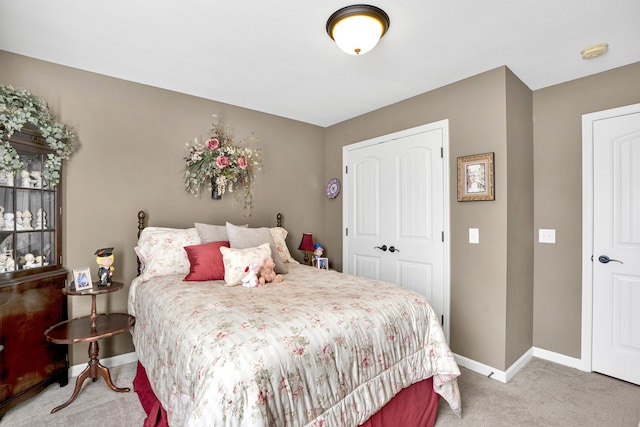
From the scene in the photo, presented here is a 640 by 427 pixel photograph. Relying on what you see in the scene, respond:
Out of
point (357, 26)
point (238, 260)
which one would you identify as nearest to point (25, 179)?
point (238, 260)

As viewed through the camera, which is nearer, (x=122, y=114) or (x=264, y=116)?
(x=122, y=114)

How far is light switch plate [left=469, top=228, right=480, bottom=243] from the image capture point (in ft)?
8.99

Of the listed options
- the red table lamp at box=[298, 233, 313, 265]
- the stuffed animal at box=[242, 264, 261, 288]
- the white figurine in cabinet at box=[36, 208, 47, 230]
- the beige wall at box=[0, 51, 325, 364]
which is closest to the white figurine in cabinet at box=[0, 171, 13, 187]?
the white figurine in cabinet at box=[36, 208, 47, 230]

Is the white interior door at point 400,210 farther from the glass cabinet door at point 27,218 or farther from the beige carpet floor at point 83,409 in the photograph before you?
the glass cabinet door at point 27,218

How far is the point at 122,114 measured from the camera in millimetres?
2824

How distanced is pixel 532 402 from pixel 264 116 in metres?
3.59

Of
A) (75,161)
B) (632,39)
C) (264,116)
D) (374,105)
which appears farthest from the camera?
(264,116)

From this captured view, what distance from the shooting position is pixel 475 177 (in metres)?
2.74

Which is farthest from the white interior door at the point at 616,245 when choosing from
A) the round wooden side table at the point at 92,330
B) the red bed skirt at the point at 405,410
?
the round wooden side table at the point at 92,330

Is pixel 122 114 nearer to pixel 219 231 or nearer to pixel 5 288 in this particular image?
pixel 219 231

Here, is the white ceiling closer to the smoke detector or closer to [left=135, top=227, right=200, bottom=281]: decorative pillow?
the smoke detector

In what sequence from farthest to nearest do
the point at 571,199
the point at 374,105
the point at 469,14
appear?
the point at 374,105
the point at 571,199
the point at 469,14

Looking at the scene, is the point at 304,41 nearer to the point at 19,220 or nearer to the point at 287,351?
the point at 287,351

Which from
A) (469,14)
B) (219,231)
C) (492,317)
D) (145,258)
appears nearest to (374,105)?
(469,14)
